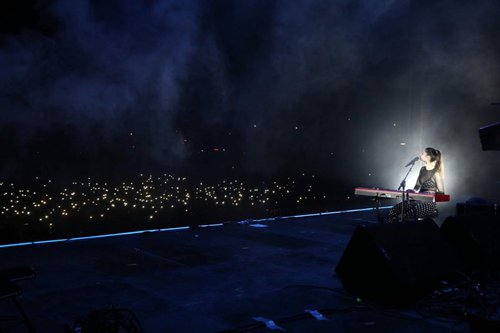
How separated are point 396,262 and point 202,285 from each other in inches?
78.3

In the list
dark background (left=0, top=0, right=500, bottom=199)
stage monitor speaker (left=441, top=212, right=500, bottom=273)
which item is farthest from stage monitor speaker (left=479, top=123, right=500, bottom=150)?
dark background (left=0, top=0, right=500, bottom=199)

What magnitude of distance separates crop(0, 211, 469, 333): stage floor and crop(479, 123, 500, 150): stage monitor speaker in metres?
2.16

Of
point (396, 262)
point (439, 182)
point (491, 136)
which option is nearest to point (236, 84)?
point (439, 182)

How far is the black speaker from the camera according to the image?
13.2 feet

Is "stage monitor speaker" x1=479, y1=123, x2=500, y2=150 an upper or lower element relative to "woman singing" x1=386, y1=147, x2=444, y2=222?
upper

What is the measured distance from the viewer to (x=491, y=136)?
4.92m

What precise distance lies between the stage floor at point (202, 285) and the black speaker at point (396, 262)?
127 mm

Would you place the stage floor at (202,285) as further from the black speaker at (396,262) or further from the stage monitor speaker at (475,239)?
the stage monitor speaker at (475,239)

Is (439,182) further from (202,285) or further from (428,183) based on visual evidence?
(202,285)

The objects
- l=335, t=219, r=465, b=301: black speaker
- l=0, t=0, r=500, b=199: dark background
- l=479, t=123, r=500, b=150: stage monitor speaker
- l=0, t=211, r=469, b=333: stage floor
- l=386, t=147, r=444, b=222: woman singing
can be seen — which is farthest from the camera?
l=0, t=0, r=500, b=199: dark background

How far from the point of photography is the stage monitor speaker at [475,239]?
488cm

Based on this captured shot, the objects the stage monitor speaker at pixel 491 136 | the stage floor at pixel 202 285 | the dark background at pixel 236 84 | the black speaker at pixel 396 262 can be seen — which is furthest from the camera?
the dark background at pixel 236 84

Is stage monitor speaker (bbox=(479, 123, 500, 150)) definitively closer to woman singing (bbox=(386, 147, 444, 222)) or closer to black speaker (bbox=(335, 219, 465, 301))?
black speaker (bbox=(335, 219, 465, 301))

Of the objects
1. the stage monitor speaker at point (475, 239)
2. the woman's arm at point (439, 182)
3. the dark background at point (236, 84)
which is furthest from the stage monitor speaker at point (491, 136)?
the dark background at point (236, 84)
